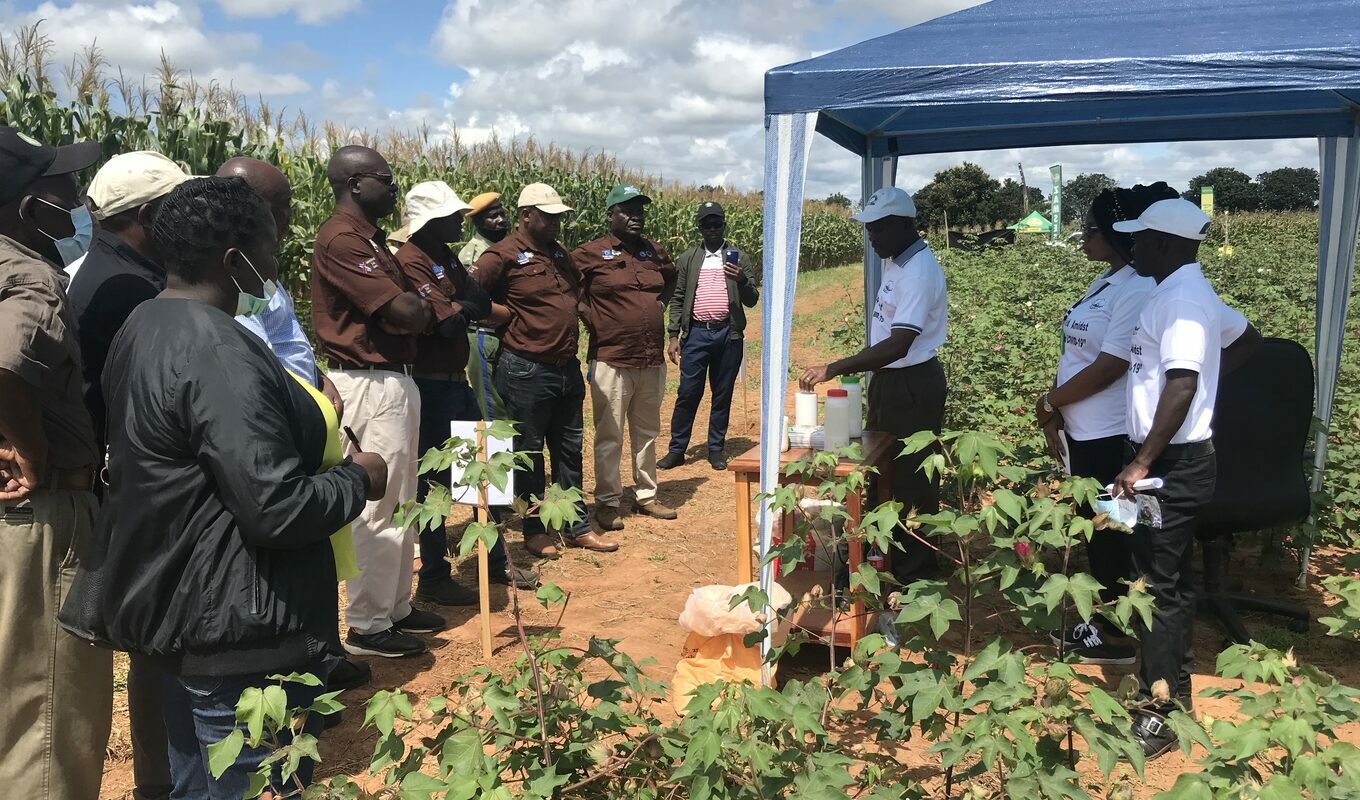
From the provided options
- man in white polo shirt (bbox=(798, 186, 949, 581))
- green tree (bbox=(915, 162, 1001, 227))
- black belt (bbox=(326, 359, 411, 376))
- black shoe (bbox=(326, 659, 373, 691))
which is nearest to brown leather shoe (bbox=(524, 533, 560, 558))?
black shoe (bbox=(326, 659, 373, 691))

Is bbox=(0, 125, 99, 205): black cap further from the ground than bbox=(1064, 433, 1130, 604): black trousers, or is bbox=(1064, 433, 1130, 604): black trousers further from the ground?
bbox=(0, 125, 99, 205): black cap

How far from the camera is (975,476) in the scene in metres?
1.85

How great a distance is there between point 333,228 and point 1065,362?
2.90 metres

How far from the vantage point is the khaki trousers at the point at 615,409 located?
17.3 ft

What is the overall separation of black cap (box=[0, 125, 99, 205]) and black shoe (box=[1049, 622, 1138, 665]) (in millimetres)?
3731

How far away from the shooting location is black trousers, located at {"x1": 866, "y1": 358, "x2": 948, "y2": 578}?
13.2 ft

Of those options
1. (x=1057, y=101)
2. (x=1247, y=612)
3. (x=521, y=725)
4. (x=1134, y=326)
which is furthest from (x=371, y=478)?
(x=1247, y=612)

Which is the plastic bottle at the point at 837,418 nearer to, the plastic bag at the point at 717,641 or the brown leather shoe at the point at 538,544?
the plastic bag at the point at 717,641

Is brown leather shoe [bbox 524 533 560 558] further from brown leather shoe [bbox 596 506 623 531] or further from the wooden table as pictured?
the wooden table

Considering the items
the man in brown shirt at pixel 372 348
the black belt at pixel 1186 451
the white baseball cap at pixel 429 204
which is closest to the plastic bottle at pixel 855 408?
the black belt at pixel 1186 451

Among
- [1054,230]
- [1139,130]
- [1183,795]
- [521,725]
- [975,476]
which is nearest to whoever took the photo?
[1183,795]

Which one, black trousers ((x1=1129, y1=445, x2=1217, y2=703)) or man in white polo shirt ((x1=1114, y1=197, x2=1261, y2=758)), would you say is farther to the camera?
black trousers ((x1=1129, y1=445, x2=1217, y2=703))

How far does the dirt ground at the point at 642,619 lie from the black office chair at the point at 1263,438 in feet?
2.01

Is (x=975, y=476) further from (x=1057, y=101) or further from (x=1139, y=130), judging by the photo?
(x=1139, y=130)
